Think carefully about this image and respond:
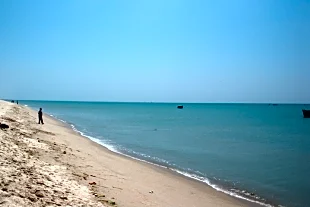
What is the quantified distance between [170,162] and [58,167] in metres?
10.3

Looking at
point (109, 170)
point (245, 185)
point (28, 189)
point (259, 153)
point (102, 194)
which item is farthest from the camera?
point (259, 153)

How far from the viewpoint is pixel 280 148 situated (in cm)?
3016

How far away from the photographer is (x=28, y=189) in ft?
25.8

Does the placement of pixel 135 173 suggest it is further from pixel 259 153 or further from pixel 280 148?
pixel 280 148

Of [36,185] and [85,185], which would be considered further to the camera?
[85,185]

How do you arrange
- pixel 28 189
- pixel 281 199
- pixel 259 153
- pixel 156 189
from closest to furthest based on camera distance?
pixel 28 189 → pixel 156 189 → pixel 281 199 → pixel 259 153

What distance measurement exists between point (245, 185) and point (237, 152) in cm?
1165

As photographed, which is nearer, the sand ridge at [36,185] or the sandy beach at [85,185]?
the sand ridge at [36,185]

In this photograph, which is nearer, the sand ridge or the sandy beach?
the sand ridge

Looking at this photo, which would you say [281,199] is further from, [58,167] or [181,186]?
[58,167]

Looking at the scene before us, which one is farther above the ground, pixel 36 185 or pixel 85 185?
pixel 36 185

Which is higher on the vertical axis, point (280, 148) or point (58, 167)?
point (58, 167)

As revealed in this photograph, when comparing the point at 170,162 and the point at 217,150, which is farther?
the point at 217,150

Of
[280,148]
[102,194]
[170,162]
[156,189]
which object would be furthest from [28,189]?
[280,148]
